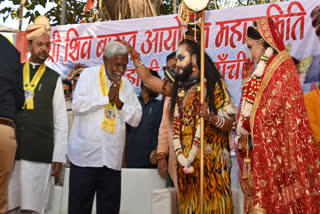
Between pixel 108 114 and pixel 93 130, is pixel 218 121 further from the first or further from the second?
pixel 93 130

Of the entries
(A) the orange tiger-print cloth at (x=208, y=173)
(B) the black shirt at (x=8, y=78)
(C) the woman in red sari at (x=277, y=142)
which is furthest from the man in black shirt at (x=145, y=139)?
(B) the black shirt at (x=8, y=78)

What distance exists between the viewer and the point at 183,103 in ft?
15.0

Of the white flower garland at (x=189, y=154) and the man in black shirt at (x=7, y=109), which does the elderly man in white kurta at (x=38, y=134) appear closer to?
the man in black shirt at (x=7, y=109)

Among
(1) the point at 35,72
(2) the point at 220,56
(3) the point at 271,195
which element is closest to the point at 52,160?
(1) the point at 35,72

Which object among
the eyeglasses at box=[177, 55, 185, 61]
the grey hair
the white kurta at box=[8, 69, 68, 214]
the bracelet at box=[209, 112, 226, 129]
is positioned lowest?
the white kurta at box=[8, 69, 68, 214]

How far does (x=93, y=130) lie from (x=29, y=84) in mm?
851

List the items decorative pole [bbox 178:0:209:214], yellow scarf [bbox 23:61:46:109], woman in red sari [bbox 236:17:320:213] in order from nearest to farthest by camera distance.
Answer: woman in red sari [bbox 236:17:320:213] → decorative pole [bbox 178:0:209:214] → yellow scarf [bbox 23:61:46:109]

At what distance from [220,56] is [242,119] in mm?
3203

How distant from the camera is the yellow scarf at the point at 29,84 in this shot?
4777 mm

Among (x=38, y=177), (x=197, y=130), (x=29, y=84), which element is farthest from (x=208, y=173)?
(x=29, y=84)

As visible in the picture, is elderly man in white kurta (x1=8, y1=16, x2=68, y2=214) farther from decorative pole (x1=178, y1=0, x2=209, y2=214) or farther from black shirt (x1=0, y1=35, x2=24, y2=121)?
decorative pole (x1=178, y1=0, x2=209, y2=214)

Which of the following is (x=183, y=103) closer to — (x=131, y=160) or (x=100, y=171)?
(x=100, y=171)

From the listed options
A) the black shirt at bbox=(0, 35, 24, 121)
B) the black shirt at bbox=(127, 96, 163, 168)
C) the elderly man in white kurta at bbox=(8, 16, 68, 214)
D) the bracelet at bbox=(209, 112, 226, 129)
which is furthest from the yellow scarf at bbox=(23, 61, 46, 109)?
the black shirt at bbox=(127, 96, 163, 168)

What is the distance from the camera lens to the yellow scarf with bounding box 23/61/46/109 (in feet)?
15.7
